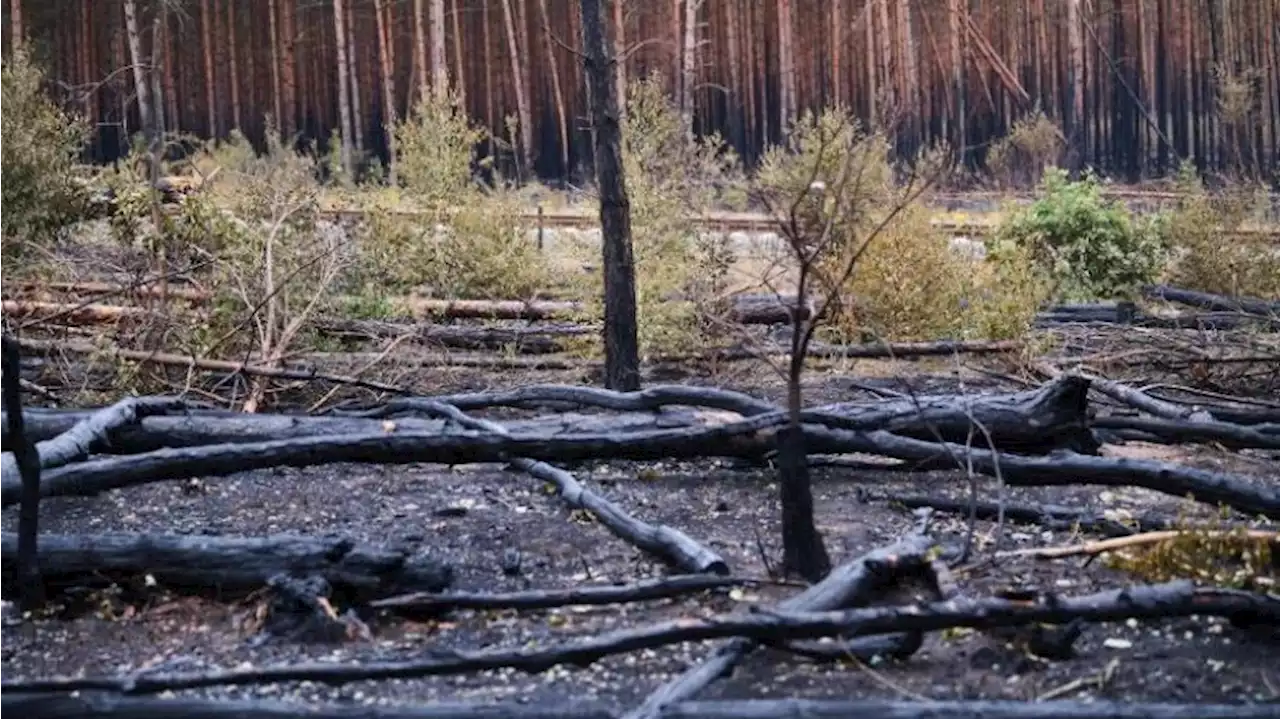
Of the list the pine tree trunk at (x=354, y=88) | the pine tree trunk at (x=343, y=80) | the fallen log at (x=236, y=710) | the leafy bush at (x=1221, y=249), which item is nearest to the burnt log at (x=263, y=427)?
the fallen log at (x=236, y=710)

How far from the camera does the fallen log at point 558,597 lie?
5660mm

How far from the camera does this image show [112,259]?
12750 millimetres

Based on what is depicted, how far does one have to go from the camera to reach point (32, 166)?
12953 mm

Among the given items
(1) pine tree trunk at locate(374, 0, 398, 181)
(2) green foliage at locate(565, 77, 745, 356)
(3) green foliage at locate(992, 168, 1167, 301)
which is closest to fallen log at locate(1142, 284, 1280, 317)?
(3) green foliage at locate(992, 168, 1167, 301)

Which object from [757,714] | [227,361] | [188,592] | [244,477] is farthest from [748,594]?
[227,361]

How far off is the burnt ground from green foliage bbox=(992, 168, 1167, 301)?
7.62m

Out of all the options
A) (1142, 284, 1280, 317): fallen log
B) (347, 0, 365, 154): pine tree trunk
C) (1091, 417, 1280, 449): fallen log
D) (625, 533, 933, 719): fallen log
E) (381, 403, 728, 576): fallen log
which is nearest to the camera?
(625, 533, 933, 719): fallen log

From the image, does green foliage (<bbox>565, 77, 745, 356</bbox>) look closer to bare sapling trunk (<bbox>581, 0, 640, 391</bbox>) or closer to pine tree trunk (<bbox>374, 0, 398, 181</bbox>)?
bare sapling trunk (<bbox>581, 0, 640, 391</bbox>)

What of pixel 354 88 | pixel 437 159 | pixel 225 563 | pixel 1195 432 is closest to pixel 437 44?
pixel 354 88

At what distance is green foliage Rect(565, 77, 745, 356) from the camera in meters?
12.8

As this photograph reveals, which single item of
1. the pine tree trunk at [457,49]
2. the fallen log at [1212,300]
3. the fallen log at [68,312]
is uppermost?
the pine tree trunk at [457,49]

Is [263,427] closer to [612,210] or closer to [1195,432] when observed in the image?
[612,210]

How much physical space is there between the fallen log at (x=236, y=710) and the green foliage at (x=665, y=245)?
25.0ft

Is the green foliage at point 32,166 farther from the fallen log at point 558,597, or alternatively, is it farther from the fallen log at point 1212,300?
the fallen log at point 1212,300
